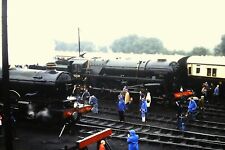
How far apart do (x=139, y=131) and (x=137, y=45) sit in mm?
46764

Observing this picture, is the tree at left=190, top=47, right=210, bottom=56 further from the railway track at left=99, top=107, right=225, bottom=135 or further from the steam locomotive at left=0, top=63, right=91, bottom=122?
the steam locomotive at left=0, top=63, right=91, bottom=122

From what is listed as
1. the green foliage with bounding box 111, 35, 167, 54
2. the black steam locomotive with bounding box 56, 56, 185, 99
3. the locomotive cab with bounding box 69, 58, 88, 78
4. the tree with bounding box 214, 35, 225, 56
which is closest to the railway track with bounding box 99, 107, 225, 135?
the black steam locomotive with bounding box 56, 56, 185, 99

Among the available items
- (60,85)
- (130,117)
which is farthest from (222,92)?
(60,85)

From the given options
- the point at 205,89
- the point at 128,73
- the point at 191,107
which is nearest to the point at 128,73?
the point at 128,73

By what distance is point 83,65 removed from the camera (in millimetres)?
23438

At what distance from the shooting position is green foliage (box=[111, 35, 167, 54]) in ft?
194

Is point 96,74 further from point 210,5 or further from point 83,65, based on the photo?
point 210,5

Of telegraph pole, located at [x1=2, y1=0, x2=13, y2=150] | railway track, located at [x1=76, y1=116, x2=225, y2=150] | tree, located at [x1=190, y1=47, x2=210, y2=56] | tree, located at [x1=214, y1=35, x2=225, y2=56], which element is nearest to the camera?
telegraph pole, located at [x1=2, y1=0, x2=13, y2=150]

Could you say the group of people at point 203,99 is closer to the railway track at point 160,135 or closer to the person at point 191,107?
the person at point 191,107

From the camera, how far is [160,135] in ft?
44.1

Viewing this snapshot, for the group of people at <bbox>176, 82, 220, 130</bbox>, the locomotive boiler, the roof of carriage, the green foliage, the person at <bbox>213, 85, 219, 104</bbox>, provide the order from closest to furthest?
the group of people at <bbox>176, 82, 220, 130</bbox> → the person at <bbox>213, 85, 219, 104</bbox> → the locomotive boiler → the roof of carriage → the green foliage

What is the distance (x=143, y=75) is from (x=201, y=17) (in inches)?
1368

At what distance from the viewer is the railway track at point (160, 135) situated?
12.5m

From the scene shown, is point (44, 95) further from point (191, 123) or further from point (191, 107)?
point (191, 123)
